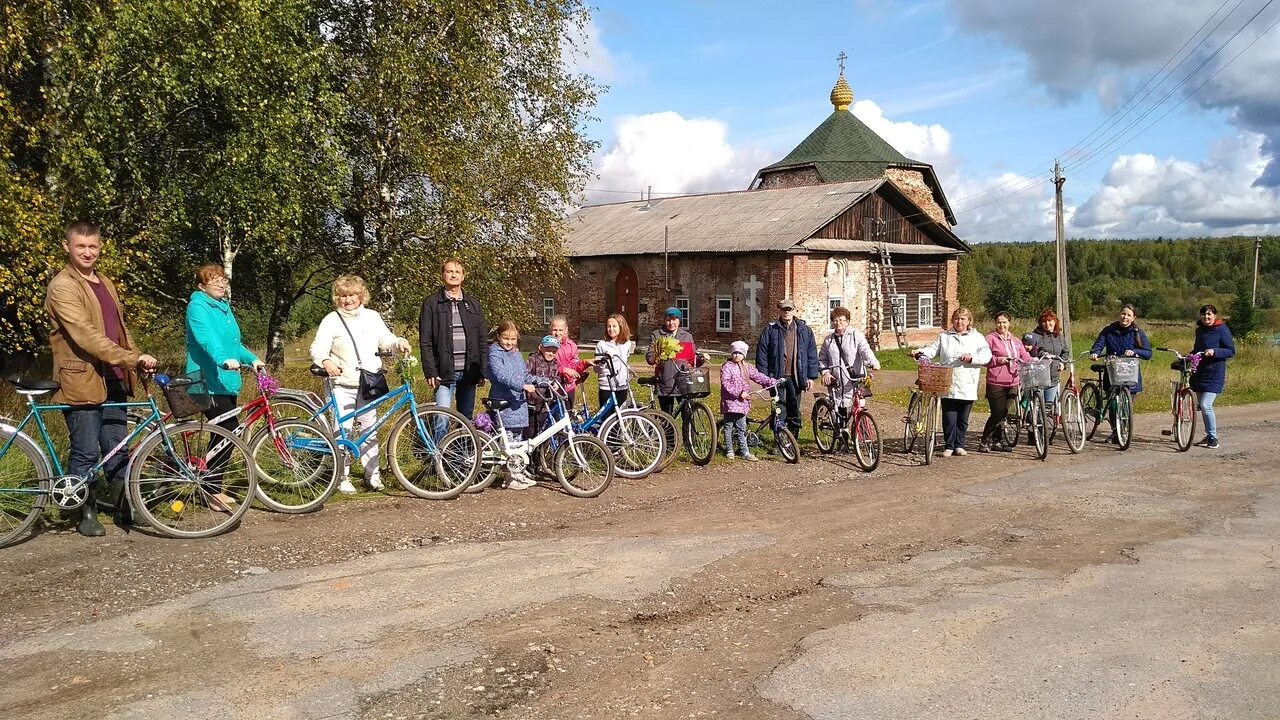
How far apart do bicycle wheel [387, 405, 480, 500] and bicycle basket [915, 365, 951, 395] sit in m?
5.11

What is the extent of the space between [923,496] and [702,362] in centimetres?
276

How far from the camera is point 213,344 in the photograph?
22.3 ft

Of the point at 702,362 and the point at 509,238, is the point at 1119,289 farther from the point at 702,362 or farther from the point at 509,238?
the point at 702,362

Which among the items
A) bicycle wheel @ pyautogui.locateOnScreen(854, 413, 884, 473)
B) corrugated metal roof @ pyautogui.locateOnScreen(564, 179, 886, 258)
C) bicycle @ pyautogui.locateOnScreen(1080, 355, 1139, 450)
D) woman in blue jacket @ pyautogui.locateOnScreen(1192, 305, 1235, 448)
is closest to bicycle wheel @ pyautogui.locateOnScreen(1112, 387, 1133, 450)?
bicycle @ pyautogui.locateOnScreen(1080, 355, 1139, 450)

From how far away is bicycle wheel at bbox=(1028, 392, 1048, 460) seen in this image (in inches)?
408

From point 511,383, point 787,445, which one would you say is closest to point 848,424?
point 787,445

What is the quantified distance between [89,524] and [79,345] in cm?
122

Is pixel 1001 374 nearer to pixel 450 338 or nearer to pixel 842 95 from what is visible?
pixel 450 338

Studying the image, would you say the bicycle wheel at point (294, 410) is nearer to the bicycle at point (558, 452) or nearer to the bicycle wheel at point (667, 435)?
the bicycle at point (558, 452)

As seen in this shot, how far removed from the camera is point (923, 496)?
8.30 meters

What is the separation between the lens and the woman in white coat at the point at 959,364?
10.3m

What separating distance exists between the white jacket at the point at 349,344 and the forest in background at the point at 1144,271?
68.5 meters

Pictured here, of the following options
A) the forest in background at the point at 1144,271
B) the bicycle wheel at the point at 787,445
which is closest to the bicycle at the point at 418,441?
the bicycle wheel at the point at 787,445

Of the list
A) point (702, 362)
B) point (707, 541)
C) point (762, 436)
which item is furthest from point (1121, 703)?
point (762, 436)
